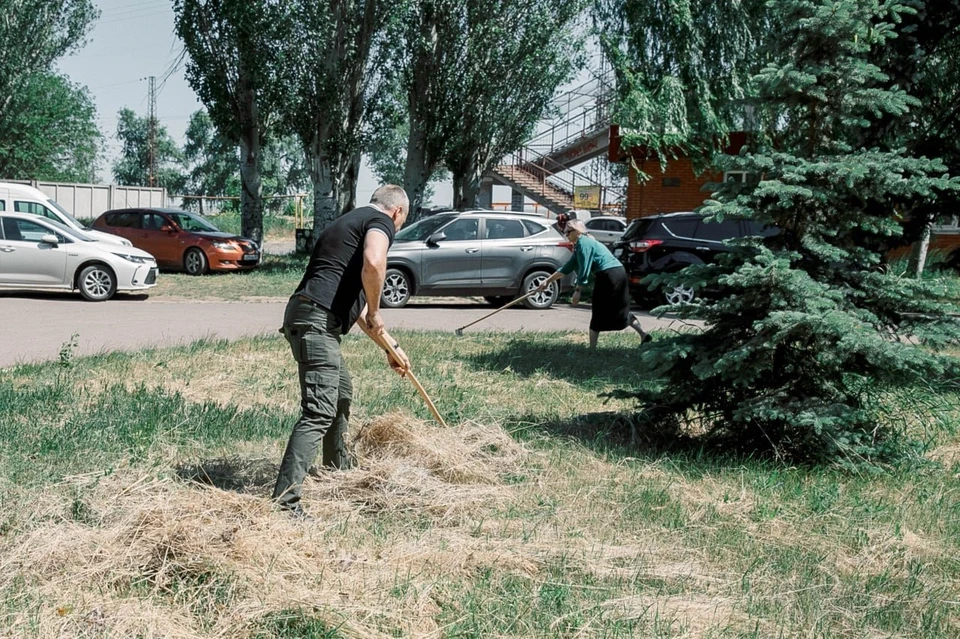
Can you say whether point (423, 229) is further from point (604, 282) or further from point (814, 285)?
point (814, 285)

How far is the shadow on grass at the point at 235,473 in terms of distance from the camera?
5.49 m

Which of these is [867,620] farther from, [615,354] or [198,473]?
[615,354]

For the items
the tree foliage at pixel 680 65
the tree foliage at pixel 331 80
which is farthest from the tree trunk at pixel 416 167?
the tree foliage at pixel 680 65

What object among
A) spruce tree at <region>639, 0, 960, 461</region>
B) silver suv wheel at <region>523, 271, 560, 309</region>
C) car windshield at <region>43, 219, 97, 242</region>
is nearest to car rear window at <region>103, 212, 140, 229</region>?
car windshield at <region>43, 219, 97, 242</region>

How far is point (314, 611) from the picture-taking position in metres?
3.69

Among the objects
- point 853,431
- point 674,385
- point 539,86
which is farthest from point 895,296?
point 539,86

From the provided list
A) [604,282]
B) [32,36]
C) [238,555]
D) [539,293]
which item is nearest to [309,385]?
[238,555]

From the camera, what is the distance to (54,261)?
16.5 meters

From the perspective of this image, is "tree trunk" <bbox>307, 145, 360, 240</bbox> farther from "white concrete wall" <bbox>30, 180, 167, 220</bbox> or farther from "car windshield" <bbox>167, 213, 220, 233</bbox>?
"white concrete wall" <bbox>30, 180, 167, 220</bbox>

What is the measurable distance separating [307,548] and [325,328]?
1.28 meters

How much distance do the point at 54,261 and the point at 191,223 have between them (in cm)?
711

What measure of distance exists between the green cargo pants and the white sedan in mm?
12546

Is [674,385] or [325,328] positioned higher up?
→ [325,328]

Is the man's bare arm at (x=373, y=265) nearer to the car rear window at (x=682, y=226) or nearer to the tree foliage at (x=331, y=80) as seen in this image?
the car rear window at (x=682, y=226)
